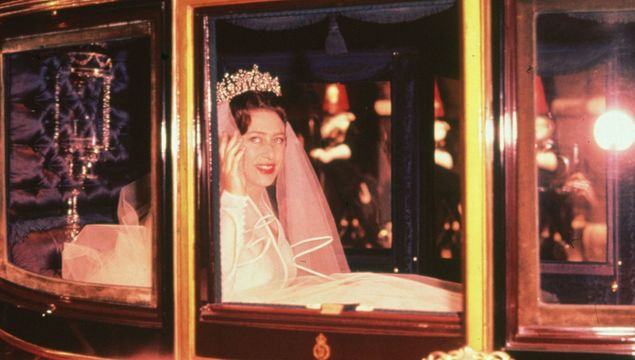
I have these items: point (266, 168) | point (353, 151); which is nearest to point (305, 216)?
point (266, 168)

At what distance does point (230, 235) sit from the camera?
2680mm

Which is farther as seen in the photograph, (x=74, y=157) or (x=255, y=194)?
(x=74, y=157)

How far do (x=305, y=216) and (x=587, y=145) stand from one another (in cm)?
187

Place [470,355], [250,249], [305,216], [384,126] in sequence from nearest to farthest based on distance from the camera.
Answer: [470,355]
[250,249]
[305,216]
[384,126]

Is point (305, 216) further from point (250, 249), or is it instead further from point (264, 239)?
point (250, 249)

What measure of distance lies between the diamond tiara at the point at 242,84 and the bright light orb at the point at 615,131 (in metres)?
1.70

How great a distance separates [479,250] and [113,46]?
2086 millimetres

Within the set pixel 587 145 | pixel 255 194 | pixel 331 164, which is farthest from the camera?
pixel 331 164

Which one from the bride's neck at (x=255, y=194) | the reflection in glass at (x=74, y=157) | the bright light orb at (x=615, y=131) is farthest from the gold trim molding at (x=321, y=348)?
the bright light orb at (x=615, y=131)

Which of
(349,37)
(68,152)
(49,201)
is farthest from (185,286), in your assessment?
(349,37)

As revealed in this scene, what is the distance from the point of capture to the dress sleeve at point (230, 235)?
2627 mm

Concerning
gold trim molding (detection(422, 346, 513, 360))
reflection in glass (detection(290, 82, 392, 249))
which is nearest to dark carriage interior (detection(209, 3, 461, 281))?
reflection in glass (detection(290, 82, 392, 249))

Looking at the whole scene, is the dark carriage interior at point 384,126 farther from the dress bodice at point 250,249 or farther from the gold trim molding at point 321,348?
the gold trim molding at point 321,348

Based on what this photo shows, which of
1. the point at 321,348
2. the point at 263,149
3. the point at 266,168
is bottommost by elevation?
the point at 321,348
